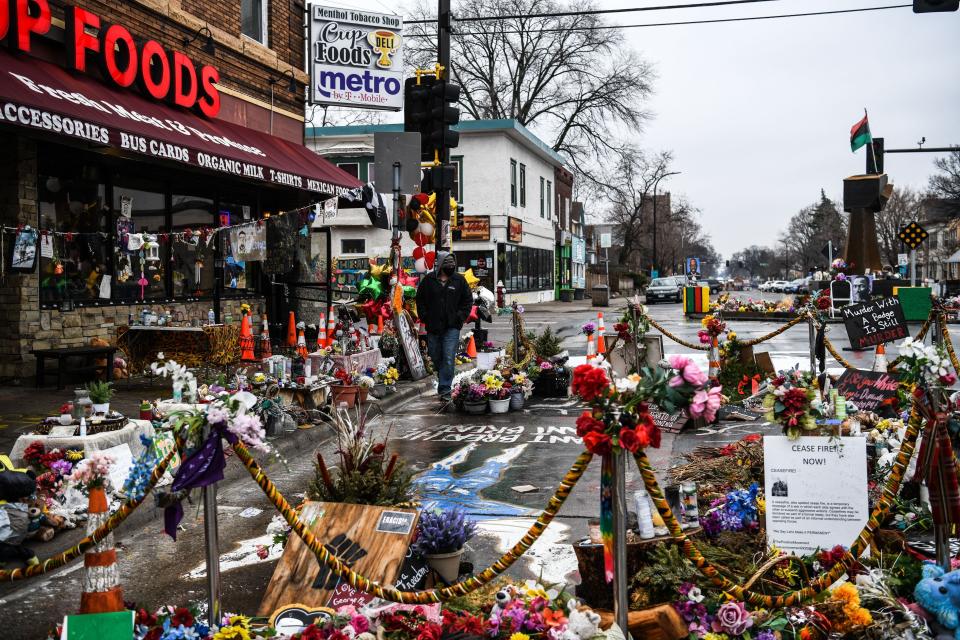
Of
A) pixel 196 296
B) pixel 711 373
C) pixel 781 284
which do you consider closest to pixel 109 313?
pixel 196 296

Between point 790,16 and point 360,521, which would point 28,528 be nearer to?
point 360,521

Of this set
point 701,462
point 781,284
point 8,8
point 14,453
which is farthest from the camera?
point 781,284

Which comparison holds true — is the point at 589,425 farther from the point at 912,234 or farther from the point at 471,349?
the point at 912,234

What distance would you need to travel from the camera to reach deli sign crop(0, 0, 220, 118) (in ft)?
33.9

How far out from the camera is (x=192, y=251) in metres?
15.1

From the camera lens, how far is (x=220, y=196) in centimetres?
1620

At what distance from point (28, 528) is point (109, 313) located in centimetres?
768

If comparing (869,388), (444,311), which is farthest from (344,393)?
(869,388)

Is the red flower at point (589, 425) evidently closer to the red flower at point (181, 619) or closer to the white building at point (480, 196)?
the red flower at point (181, 619)

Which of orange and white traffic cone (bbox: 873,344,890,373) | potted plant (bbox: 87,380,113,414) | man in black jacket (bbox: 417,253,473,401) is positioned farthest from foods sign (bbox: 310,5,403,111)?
potted plant (bbox: 87,380,113,414)

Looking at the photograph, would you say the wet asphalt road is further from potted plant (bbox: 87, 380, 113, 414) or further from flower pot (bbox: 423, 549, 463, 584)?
potted plant (bbox: 87, 380, 113, 414)

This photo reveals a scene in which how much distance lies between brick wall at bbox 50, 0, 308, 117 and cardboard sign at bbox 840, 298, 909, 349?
1103 centimetres

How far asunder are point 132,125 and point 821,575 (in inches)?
401

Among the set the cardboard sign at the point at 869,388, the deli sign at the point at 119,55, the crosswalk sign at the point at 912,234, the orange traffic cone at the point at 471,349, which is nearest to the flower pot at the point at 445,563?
the cardboard sign at the point at 869,388
